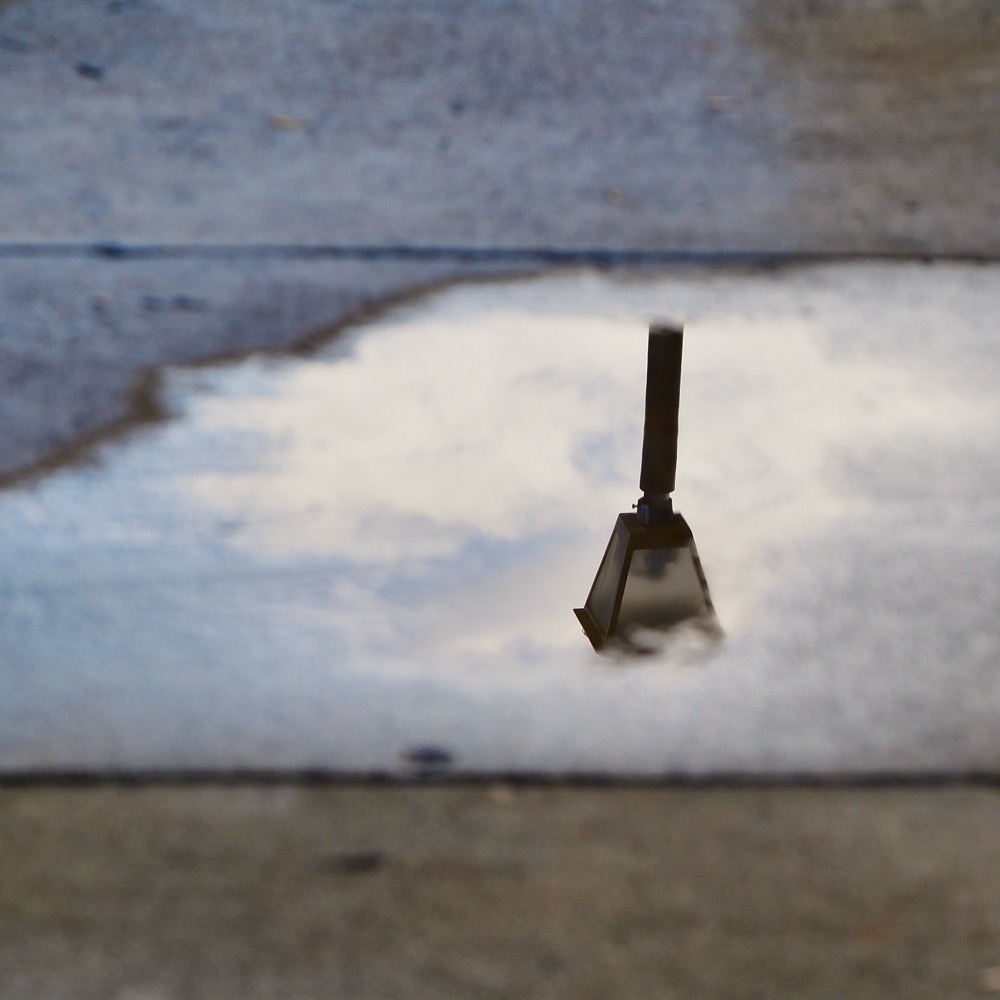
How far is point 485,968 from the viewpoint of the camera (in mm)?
1814

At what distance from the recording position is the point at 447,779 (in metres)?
2.15

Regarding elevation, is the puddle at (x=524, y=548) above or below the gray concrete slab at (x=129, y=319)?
below

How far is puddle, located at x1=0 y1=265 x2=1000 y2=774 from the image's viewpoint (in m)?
2.26

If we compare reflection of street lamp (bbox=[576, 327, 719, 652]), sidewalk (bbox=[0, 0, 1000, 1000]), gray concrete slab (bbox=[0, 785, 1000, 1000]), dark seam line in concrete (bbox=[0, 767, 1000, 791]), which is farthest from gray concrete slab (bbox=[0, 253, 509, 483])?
gray concrete slab (bbox=[0, 785, 1000, 1000])

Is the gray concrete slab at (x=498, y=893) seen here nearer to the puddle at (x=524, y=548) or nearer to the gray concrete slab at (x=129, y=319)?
the puddle at (x=524, y=548)

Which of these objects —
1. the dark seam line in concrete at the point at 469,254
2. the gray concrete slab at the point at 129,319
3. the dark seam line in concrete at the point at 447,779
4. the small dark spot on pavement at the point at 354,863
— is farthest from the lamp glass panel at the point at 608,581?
the dark seam line in concrete at the point at 469,254

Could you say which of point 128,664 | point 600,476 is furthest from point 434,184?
point 128,664

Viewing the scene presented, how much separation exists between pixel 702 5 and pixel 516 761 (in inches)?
181

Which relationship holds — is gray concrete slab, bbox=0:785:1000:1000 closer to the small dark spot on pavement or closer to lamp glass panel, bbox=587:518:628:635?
the small dark spot on pavement

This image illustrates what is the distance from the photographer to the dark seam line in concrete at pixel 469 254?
3.92m

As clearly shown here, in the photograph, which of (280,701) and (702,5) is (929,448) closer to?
(280,701)

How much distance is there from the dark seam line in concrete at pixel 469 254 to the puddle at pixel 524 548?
0.20 m

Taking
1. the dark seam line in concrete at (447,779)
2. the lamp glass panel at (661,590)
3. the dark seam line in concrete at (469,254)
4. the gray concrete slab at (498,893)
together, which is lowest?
the gray concrete slab at (498,893)

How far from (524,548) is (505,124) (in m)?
2.58
